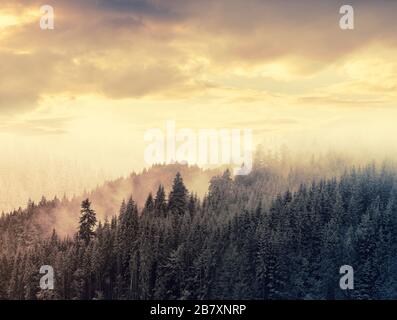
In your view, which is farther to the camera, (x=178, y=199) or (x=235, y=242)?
(x=178, y=199)

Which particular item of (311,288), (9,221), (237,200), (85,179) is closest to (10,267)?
(9,221)

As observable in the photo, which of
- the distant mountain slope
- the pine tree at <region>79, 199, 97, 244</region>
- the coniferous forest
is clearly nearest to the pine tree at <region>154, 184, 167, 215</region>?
the coniferous forest

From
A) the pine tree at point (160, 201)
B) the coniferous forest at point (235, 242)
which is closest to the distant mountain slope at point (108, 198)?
the coniferous forest at point (235, 242)

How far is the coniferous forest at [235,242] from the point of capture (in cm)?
3981

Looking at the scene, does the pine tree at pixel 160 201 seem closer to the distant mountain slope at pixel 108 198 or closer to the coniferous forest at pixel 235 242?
the coniferous forest at pixel 235 242

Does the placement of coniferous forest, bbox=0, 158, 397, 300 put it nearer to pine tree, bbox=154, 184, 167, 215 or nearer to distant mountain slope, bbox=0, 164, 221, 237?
pine tree, bbox=154, 184, 167, 215

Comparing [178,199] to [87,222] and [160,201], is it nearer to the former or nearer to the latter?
[160,201]

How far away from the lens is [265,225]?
133 ft

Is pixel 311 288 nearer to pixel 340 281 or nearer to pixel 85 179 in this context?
pixel 340 281

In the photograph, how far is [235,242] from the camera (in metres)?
39.7

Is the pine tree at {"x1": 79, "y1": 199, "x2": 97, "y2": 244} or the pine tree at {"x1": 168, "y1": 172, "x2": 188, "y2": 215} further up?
the pine tree at {"x1": 168, "y1": 172, "x2": 188, "y2": 215}

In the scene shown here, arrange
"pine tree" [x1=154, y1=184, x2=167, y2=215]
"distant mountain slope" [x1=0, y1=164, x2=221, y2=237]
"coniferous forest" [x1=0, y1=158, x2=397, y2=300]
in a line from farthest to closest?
"pine tree" [x1=154, y1=184, x2=167, y2=215], "coniferous forest" [x1=0, y1=158, x2=397, y2=300], "distant mountain slope" [x1=0, y1=164, x2=221, y2=237]

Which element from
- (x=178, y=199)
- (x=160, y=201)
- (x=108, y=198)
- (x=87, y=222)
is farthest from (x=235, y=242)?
(x=87, y=222)

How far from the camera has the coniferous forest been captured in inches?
1567
